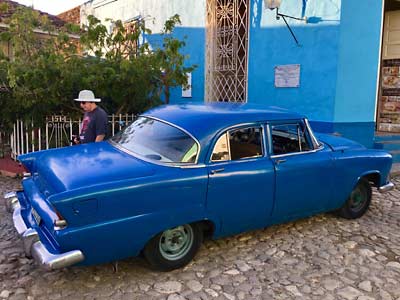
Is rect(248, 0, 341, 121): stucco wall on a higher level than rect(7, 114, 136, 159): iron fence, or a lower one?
higher

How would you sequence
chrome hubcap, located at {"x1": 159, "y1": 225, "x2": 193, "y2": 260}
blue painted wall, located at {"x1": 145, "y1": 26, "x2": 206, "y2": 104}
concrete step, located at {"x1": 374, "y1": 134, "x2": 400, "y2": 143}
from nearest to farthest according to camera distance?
chrome hubcap, located at {"x1": 159, "y1": 225, "x2": 193, "y2": 260} → concrete step, located at {"x1": 374, "y1": 134, "x2": 400, "y2": 143} → blue painted wall, located at {"x1": 145, "y1": 26, "x2": 206, "y2": 104}

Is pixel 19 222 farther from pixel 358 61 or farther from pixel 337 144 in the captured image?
pixel 358 61

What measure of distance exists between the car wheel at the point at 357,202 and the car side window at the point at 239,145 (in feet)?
5.48

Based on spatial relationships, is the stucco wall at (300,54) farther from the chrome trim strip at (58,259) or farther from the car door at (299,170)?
the chrome trim strip at (58,259)

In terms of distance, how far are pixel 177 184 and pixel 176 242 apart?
1.91 ft

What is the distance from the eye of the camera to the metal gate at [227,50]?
8.99 m

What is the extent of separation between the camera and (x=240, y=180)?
12.0 ft

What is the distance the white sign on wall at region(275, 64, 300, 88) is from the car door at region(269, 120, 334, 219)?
3.65 m

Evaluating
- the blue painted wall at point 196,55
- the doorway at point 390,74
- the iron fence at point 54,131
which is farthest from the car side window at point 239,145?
the doorway at point 390,74

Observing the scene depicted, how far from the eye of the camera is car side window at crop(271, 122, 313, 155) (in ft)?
13.8

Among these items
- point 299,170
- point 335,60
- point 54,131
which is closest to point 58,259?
point 299,170

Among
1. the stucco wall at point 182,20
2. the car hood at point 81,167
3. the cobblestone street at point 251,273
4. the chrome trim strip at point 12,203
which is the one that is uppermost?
the stucco wall at point 182,20

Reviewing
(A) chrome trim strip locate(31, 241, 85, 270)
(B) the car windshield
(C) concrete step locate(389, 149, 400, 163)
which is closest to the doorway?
(C) concrete step locate(389, 149, 400, 163)

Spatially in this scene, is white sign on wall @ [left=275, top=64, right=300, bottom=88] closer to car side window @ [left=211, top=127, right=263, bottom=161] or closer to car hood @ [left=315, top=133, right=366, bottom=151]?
car hood @ [left=315, top=133, right=366, bottom=151]
